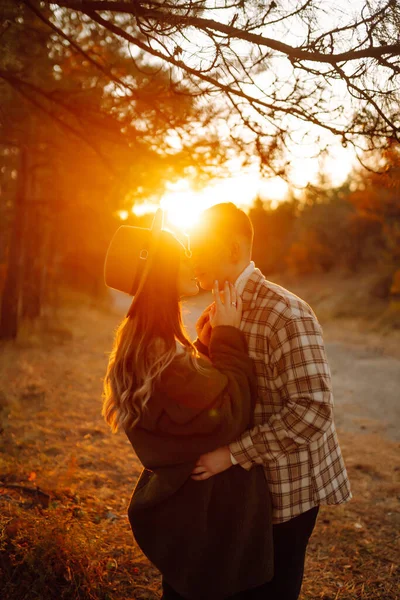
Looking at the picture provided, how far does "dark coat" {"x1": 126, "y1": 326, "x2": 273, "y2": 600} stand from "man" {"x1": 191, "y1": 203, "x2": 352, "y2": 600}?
0.08 meters

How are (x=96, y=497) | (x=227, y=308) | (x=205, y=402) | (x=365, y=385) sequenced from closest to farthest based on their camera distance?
1. (x=205, y=402)
2. (x=227, y=308)
3. (x=96, y=497)
4. (x=365, y=385)

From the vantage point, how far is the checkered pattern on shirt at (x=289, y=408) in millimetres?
1976

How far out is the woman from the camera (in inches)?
74.5

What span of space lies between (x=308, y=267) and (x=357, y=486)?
75.3 ft

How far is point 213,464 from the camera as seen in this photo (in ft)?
6.56

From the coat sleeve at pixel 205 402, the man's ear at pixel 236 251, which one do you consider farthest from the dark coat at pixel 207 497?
the man's ear at pixel 236 251

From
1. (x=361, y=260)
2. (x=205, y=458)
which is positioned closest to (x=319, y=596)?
(x=205, y=458)

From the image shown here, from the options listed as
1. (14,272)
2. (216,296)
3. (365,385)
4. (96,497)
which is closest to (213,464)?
(216,296)

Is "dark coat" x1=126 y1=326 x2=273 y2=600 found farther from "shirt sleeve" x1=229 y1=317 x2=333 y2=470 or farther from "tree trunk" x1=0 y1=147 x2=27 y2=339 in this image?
"tree trunk" x1=0 y1=147 x2=27 y2=339

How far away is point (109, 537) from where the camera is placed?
3.42m

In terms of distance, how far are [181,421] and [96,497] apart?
265 cm

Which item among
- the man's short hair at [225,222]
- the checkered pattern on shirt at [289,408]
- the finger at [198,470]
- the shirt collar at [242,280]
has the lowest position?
the finger at [198,470]

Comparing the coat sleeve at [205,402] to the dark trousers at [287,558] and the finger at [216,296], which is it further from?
the dark trousers at [287,558]

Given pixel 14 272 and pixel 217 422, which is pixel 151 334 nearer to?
pixel 217 422
